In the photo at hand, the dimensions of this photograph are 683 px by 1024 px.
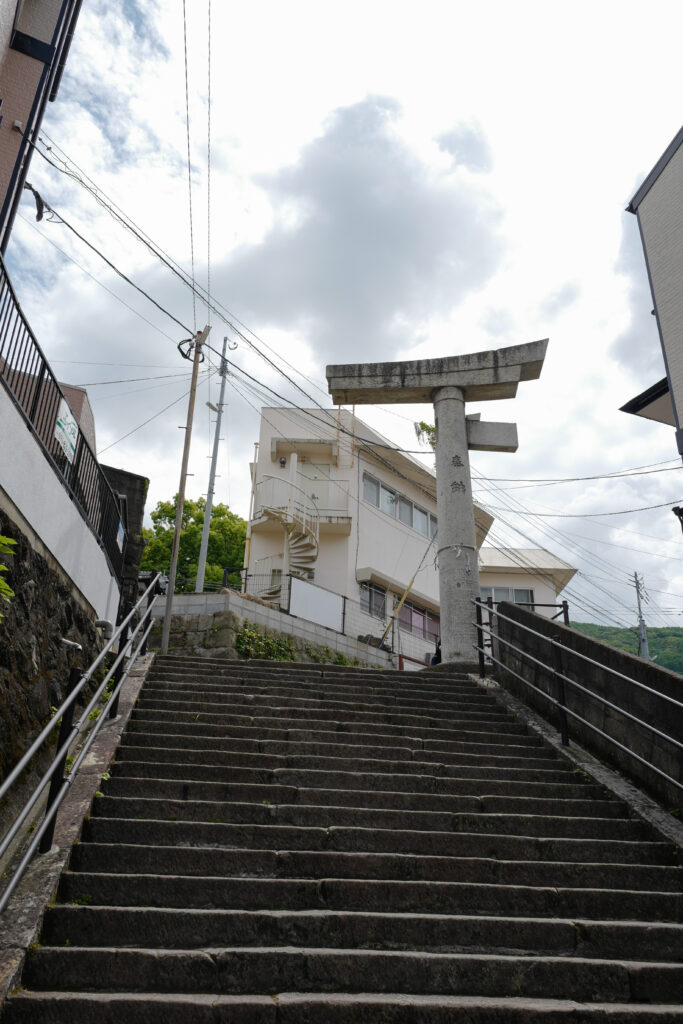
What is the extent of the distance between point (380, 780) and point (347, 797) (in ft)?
1.39

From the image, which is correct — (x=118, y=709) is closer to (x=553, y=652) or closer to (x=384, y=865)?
(x=384, y=865)

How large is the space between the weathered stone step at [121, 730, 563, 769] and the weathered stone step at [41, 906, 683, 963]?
6.57 feet

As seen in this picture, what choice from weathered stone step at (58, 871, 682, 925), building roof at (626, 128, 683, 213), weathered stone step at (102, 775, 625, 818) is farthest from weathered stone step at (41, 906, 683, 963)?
building roof at (626, 128, 683, 213)

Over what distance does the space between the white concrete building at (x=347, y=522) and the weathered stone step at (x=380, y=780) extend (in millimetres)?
12480

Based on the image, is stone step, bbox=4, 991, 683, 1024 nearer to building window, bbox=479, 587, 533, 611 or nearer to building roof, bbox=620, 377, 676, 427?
building roof, bbox=620, 377, 676, 427

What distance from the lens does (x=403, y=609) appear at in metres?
21.3

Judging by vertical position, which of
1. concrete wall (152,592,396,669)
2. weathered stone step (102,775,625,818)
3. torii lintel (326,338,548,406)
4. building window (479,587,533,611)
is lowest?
weathered stone step (102,775,625,818)

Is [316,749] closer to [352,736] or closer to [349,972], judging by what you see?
[352,736]

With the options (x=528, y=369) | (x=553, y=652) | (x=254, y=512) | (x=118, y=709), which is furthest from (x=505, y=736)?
(x=254, y=512)

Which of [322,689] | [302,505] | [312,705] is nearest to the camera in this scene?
[312,705]

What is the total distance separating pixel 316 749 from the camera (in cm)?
559

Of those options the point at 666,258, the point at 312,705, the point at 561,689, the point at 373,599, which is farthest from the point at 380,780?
the point at 373,599

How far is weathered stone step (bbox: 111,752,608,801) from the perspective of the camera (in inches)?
193

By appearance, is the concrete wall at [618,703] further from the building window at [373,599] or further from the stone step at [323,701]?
the building window at [373,599]
